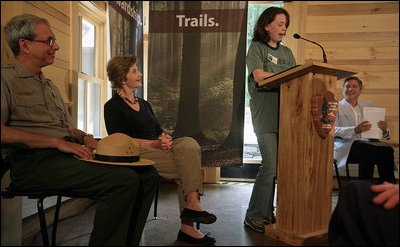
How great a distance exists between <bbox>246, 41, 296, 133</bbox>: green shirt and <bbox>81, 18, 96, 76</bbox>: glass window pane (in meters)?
1.56

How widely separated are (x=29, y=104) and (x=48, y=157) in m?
0.25

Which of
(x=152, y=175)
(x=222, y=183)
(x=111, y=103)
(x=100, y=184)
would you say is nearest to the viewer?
(x=100, y=184)

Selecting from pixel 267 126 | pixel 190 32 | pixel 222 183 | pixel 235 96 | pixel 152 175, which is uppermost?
pixel 190 32

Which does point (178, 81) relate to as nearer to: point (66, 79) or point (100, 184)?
point (66, 79)

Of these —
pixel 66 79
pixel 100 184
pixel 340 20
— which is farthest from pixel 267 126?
pixel 340 20

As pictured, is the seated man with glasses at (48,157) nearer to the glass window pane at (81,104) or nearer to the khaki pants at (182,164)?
the khaki pants at (182,164)

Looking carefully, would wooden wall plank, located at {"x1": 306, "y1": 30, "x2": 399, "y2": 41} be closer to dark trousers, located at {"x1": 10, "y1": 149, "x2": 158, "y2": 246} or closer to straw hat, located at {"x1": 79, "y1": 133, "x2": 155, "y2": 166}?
straw hat, located at {"x1": 79, "y1": 133, "x2": 155, "y2": 166}

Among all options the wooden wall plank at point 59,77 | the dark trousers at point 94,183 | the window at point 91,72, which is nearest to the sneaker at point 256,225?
the dark trousers at point 94,183

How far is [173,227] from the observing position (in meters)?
2.26

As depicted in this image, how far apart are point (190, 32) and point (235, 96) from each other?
2.59 feet

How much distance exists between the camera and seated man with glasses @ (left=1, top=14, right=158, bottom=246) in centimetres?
142

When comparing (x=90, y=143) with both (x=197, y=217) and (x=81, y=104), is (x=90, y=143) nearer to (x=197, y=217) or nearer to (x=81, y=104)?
(x=197, y=217)

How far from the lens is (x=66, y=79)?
241 cm

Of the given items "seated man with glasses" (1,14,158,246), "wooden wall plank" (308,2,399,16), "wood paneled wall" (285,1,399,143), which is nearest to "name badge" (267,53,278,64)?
"seated man with glasses" (1,14,158,246)
